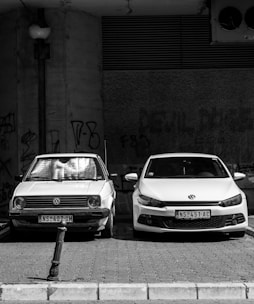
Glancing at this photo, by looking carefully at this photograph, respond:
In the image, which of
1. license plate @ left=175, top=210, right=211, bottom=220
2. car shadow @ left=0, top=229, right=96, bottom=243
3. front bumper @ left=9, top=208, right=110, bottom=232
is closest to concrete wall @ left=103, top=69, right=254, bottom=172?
car shadow @ left=0, top=229, right=96, bottom=243

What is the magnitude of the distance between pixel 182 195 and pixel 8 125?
6.85 metres

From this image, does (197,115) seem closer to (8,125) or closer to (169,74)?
(169,74)

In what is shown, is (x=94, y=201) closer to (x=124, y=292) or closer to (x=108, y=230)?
(x=108, y=230)

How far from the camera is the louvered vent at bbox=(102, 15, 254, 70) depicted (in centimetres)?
1638

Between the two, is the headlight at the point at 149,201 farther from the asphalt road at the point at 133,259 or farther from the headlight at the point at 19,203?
the headlight at the point at 19,203

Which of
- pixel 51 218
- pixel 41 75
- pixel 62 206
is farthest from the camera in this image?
pixel 41 75

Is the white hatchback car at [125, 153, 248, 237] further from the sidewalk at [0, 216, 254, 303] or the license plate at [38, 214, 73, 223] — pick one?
the sidewalk at [0, 216, 254, 303]

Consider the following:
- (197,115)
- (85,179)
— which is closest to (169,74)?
(197,115)

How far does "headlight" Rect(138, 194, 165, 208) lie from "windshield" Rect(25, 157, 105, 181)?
1.23 metres

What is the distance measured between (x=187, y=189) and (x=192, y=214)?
53 centimetres

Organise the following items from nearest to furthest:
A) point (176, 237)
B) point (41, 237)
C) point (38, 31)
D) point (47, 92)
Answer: point (176, 237) < point (41, 237) < point (38, 31) < point (47, 92)

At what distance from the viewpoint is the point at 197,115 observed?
16.3m

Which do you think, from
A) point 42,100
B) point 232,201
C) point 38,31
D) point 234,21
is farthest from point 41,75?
point 232,201

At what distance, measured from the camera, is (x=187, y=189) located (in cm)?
1038
